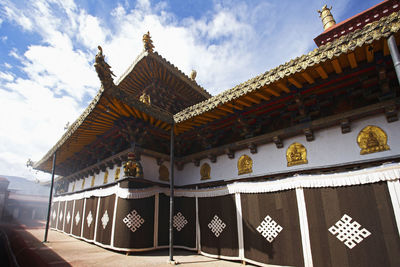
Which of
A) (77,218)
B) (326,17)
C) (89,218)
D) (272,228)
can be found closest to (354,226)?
(272,228)

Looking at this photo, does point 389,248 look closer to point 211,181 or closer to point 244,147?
point 244,147

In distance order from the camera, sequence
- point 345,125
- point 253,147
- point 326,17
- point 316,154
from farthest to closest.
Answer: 1. point 326,17
2. point 253,147
3. point 316,154
4. point 345,125

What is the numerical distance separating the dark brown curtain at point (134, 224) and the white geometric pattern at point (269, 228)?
156 inches

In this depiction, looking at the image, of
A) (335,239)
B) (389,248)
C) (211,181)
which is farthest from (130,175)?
(389,248)

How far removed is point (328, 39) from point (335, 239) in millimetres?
9323

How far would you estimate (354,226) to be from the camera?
4293 mm

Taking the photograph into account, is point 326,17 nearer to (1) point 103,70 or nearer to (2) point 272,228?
(2) point 272,228

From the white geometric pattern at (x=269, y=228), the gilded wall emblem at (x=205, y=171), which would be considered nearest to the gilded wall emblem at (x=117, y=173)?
the gilded wall emblem at (x=205, y=171)

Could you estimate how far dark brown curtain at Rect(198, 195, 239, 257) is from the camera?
623cm

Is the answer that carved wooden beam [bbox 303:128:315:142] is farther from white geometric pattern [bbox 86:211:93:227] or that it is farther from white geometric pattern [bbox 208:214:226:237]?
white geometric pattern [bbox 86:211:93:227]

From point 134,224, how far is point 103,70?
17.0 ft

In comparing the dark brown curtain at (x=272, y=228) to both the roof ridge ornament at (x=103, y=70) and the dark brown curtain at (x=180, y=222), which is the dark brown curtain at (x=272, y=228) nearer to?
the dark brown curtain at (x=180, y=222)

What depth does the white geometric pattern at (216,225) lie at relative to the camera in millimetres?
6555

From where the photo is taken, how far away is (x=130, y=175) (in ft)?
26.1
